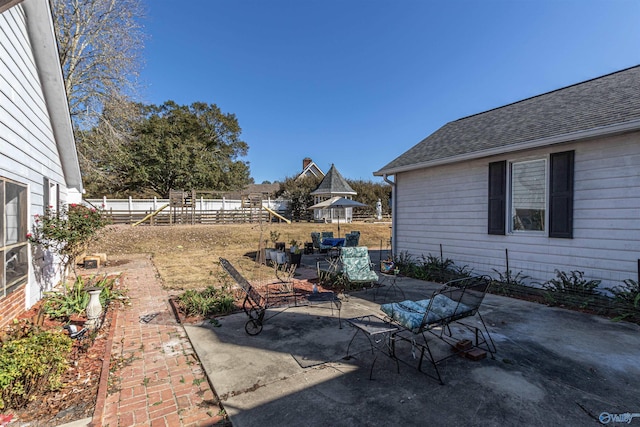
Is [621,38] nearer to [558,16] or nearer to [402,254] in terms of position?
[558,16]

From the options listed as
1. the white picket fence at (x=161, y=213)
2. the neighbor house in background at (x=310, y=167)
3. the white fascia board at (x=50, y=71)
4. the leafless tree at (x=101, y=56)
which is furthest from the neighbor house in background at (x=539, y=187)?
the neighbor house in background at (x=310, y=167)

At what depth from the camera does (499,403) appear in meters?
2.52

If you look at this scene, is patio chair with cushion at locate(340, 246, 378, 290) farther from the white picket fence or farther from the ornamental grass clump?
the white picket fence

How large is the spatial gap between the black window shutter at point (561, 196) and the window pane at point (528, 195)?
0.75 ft

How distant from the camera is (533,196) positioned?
6.34 metres

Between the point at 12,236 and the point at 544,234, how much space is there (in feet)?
30.1

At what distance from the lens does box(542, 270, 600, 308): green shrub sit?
17.2ft

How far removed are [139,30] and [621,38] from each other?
17.2 metres

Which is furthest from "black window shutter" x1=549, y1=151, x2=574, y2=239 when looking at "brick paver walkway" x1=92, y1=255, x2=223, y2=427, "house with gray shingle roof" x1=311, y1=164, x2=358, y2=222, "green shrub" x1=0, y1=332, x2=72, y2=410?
"house with gray shingle roof" x1=311, y1=164, x2=358, y2=222

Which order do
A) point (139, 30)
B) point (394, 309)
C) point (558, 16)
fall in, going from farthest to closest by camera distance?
point (139, 30) → point (558, 16) → point (394, 309)

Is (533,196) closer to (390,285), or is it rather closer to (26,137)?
(390,285)

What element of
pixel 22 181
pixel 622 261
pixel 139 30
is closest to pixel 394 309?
pixel 622 261

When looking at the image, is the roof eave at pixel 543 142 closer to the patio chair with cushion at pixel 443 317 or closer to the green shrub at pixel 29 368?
the patio chair with cushion at pixel 443 317

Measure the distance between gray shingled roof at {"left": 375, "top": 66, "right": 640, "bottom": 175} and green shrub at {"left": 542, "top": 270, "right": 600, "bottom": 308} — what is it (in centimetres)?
263
